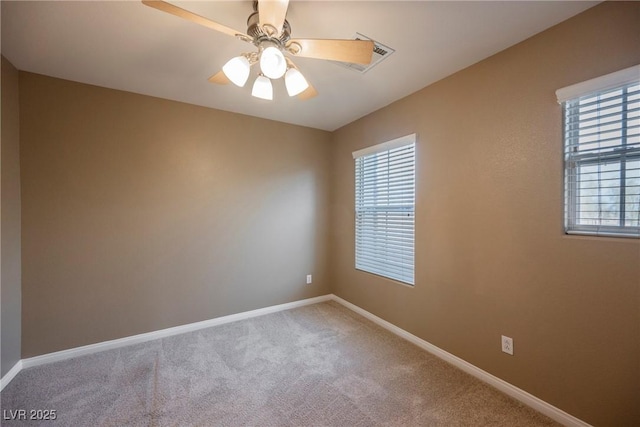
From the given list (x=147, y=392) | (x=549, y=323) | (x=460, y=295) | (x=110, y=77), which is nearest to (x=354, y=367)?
(x=460, y=295)

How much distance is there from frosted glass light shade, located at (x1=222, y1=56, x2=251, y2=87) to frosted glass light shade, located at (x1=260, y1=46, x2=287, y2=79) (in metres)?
0.21

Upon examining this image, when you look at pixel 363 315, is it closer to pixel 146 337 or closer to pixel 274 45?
pixel 146 337

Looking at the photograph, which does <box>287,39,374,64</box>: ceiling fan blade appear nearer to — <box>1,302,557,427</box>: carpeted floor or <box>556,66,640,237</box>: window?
<box>556,66,640,237</box>: window

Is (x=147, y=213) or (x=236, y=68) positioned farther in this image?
(x=147, y=213)

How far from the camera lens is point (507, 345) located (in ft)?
6.14

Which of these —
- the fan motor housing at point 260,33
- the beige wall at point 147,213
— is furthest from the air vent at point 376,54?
the beige wall at point 147,213

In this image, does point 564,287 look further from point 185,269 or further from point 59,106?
point 59,106

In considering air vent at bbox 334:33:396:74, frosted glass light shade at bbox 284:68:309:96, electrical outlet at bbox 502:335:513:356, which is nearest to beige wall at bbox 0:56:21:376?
frosted glass light shade at bbox 284:68:309:96

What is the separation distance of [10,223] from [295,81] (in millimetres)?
2480

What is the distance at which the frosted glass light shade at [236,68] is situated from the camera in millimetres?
1517

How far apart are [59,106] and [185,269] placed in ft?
6.07

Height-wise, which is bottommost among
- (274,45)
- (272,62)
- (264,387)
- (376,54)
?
(264,387)

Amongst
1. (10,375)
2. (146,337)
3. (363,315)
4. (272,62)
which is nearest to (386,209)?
(363,315)

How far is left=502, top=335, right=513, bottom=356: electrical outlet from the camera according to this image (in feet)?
6.07
